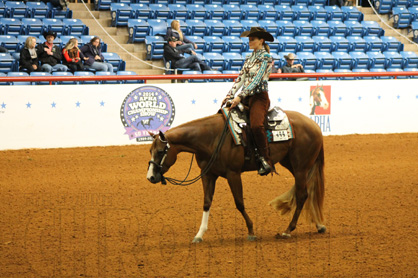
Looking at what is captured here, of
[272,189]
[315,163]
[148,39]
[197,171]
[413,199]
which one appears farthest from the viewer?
[148,39]

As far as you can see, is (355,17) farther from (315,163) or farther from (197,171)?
(315,163)

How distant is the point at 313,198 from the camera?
24.1 ft

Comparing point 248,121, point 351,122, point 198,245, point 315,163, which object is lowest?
point 351,122

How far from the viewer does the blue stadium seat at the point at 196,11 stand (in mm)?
20648

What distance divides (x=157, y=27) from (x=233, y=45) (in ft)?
8.05

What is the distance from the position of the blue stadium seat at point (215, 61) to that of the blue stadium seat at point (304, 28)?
15.0 feet

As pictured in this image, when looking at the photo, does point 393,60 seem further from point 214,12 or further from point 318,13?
point 214,12

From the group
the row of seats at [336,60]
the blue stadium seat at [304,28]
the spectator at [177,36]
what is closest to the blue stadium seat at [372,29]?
the row of seats at [336,60]

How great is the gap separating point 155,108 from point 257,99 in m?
6.81

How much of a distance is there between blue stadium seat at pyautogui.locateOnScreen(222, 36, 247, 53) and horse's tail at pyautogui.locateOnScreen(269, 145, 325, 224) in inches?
483

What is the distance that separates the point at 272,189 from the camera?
9734 millimetres

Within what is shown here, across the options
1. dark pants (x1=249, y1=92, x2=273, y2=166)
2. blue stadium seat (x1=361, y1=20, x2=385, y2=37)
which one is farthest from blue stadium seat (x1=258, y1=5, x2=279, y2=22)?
dark pants (x1=249, y1=92, x2=273, y2=166)

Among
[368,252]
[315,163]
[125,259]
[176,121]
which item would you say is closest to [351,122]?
[176,121]

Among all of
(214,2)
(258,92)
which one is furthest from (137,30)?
(258,92)
